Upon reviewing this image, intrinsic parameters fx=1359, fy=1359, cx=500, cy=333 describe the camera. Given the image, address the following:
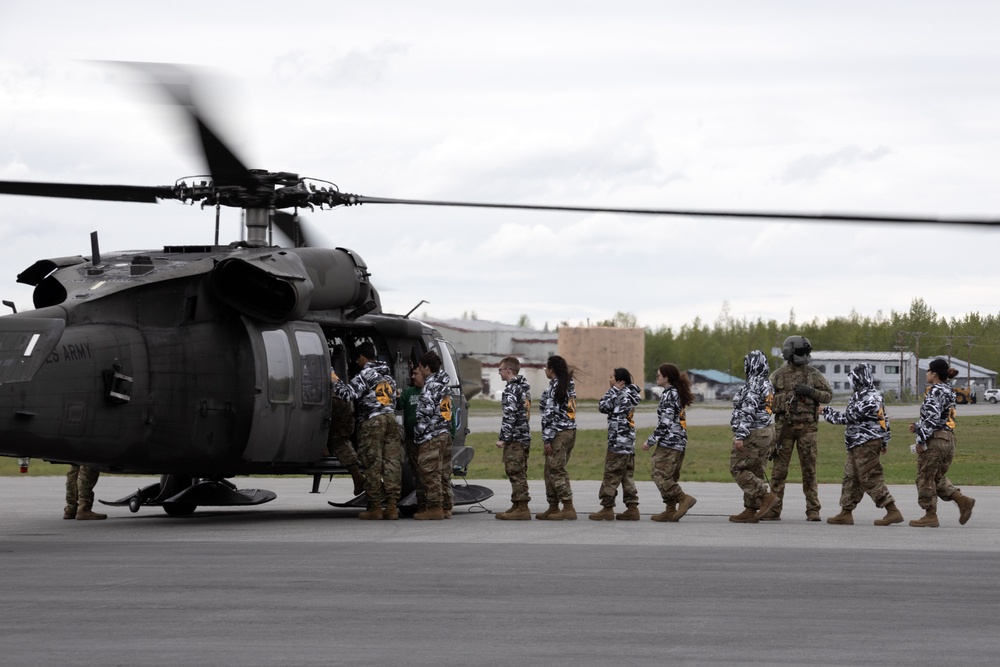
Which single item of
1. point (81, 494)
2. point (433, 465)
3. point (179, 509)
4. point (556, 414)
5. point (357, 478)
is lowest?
point (179, 509)

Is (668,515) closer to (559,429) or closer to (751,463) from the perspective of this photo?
(751,463)

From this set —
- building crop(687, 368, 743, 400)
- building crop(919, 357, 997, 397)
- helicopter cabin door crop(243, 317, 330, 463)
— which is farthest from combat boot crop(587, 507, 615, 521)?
building crop(687, 368, 743, 400)

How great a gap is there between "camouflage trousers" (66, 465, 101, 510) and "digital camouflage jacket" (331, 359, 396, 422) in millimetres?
3181

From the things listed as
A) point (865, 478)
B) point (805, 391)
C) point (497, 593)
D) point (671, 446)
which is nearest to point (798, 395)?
point (805, 391)

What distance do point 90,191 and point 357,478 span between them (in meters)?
4.95

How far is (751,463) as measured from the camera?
15.4 meters

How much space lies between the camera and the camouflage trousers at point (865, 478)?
1530 cm

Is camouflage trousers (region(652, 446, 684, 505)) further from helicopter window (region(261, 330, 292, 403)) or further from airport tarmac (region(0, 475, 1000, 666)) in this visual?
helicopter window (region(261, 330, 292, 403))

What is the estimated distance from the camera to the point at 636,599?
30.1 feet

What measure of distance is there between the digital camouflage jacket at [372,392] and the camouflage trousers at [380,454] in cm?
9

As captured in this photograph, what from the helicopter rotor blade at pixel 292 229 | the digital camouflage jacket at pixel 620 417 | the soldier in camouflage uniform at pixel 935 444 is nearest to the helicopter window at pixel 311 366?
the helicopter rotor blade at pixel 292 229

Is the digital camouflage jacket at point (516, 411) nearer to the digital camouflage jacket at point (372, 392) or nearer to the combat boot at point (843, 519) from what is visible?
the digital camouflage jacket at point (372, 392)

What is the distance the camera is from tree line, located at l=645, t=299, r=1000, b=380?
275 ft

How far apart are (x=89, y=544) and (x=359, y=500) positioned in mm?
4891
